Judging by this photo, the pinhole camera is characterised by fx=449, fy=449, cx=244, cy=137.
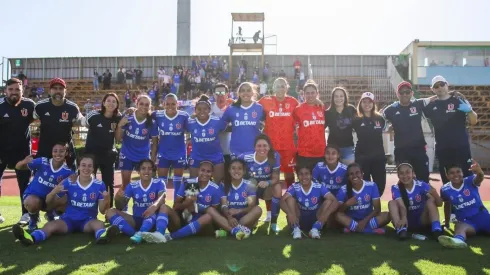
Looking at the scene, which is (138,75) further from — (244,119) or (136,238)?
(136,238)

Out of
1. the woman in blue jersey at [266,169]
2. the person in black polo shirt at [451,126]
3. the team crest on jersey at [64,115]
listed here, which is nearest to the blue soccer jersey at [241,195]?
the woman in blue jersey at [266,169]

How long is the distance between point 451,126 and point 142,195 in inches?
188

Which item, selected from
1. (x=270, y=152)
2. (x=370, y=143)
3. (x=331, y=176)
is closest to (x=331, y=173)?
(x=331, y=176)

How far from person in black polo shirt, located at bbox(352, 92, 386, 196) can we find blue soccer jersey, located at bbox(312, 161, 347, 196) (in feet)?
1.44

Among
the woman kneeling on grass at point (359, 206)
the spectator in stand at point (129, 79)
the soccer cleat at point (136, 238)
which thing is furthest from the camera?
the spectator in stand at point (129, 79)

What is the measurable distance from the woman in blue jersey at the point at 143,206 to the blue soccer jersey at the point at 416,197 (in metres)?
3.26

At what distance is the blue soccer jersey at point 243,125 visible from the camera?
275 inches

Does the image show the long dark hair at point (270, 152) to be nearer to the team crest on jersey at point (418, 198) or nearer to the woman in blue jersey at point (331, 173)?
the woman in blue jersey at point (331, 173)

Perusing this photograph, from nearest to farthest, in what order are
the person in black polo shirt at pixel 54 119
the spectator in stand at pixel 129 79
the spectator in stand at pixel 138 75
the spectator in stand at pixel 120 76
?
1. the person in black polo shirt at pixel 54 119
2. the spectator in stand at pixel 129 79
3. the spectator in stand at pixel 138 75
4. the spectator in stand at pixel 120 76

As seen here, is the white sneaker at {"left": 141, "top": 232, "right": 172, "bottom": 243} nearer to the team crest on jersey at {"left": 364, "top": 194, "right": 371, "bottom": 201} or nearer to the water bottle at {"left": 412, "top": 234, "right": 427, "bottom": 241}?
the team crest on jersey at {"left": 364, "top": 194, "right": 371, "bottom": 201}

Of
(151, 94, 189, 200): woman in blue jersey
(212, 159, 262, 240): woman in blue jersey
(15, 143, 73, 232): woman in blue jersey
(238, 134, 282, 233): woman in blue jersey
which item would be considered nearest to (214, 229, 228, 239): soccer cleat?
(212, 159, 262, 240): woman in blue jersey

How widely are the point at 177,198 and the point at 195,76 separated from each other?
73.9 ft

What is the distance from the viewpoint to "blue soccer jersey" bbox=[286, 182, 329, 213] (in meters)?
6.47

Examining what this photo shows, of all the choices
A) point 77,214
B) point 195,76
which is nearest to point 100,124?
point 77,214
